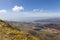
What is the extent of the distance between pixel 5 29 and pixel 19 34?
1.10m

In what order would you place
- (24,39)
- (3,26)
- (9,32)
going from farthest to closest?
(3,26)
(9,32)
(24,39)

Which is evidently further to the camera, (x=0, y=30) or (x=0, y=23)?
(x=0, y=23)

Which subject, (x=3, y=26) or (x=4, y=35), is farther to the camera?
(x=3, y=26)

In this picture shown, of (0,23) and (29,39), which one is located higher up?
(0,23)

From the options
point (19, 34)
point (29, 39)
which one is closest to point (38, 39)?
point (29, 39)

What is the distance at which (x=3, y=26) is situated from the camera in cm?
930

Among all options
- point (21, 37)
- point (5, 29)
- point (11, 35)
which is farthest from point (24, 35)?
point (5, 29)

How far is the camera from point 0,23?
9.75 m

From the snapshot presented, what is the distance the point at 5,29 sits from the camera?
351 inches

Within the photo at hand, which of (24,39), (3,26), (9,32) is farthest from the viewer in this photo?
(3,26)

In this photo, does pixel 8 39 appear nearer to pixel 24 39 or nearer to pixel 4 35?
pixel 4 35

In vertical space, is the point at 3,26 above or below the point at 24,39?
above

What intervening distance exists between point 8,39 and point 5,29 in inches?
37.8

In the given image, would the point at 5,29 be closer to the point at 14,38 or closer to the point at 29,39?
the point at 14,38
